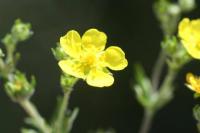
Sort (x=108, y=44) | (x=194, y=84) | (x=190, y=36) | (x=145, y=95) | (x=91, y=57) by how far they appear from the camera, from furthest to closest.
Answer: (x=108, y=44) → (x=145, y=95) → (x=190, y=36) → (x=91, y=57) → (x=194, y=84)

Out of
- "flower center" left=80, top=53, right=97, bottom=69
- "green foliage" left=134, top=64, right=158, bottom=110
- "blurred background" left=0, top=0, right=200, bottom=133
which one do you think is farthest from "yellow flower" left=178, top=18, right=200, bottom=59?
"blurred background" left=0, top=0, right=200, bottom=133

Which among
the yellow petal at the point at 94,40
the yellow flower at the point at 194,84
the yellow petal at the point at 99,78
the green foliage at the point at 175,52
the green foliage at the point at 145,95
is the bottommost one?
the green foliage at the point at 145,95

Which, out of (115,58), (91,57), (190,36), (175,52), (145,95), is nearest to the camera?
(115,58)

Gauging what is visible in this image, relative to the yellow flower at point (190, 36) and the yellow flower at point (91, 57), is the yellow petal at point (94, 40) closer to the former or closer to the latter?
the yellow flower at point (91, 57)

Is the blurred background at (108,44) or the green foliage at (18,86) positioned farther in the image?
the blurred background at (108,44)

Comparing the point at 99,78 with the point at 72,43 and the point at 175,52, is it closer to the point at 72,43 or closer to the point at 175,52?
the point at 72,43

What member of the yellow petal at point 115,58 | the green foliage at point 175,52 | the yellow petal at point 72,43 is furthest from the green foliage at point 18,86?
the green foliage at point 175,52

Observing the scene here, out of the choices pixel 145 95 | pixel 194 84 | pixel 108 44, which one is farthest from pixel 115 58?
pixel 108 44

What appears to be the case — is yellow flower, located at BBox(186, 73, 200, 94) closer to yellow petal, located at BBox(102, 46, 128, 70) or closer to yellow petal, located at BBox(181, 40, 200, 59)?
yellow petal, located at BBox(181, 40, 200, 59)
